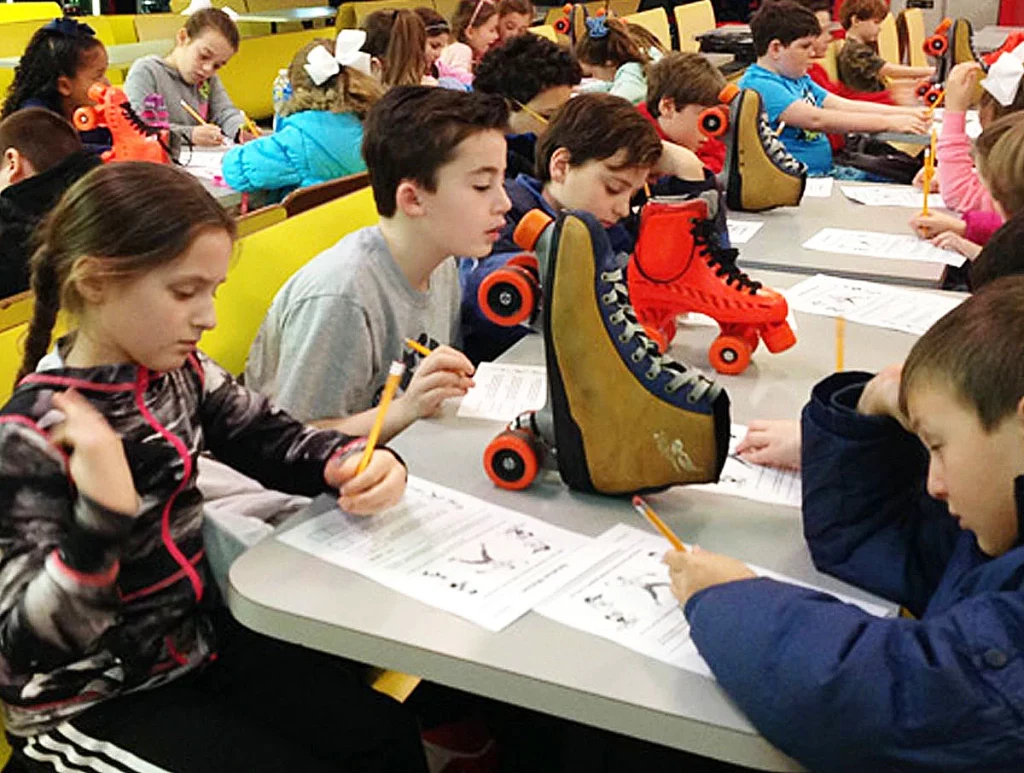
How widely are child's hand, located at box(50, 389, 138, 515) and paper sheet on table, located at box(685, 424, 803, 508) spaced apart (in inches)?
25.1

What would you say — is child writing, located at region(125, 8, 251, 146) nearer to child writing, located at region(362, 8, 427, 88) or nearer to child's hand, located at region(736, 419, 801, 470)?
child writing, located at region(362, 8, 427, 88)

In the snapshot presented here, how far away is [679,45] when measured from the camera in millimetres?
6652

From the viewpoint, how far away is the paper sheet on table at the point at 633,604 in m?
1.00

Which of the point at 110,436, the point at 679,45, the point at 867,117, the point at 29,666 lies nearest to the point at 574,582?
the point at 110,436

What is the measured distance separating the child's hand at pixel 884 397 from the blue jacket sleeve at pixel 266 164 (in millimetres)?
2172

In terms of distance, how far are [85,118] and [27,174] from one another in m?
0.84

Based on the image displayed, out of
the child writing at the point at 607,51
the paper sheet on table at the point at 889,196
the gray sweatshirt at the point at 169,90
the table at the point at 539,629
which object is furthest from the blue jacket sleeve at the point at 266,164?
the table at the point at 539,629

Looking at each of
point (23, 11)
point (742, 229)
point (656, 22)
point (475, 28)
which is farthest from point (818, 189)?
point (23, 11)

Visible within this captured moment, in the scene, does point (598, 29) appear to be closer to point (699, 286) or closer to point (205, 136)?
point (205, 136)

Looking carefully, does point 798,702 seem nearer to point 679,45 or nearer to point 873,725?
point 873,725

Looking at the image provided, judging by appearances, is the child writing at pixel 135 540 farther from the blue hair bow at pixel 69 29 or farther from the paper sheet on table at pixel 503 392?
the blue hair bow at pixel 69 29

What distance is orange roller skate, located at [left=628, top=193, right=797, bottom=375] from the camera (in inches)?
67.5

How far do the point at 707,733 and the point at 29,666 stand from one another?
0.69 meters

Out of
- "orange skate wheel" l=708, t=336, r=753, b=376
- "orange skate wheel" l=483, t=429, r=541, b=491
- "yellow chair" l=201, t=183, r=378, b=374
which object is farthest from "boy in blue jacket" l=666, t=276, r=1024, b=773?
"yellow chair" l=201, t=183, r=378, b=374
